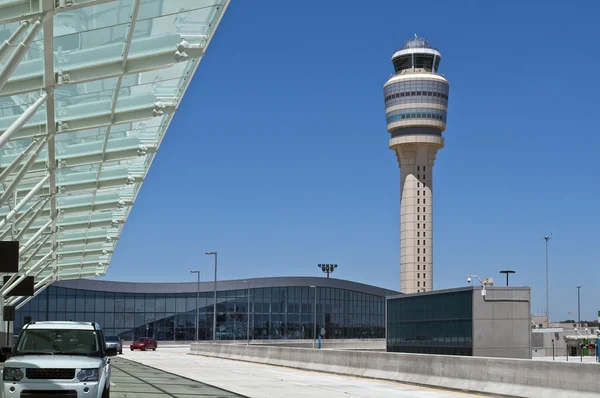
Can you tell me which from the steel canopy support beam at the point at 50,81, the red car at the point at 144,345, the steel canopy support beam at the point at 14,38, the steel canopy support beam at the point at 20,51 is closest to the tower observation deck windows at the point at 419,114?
the red car at the point at 144,345

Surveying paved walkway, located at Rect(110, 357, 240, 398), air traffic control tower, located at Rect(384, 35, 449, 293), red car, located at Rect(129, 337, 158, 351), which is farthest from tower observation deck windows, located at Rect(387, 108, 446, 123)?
paved walkway, located at Rect(110, 357, 240, 398)

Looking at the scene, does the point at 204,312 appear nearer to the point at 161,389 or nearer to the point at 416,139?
the point at 416,139

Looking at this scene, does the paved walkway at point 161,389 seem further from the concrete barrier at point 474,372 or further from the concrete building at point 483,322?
the concrete building at point 483,322

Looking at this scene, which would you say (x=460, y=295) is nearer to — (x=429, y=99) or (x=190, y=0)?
(x=190, y=0)

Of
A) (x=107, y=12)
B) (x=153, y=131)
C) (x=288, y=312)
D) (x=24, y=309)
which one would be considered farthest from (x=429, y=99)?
(x=107, y=12)

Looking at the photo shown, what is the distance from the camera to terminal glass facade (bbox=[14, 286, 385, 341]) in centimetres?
10400

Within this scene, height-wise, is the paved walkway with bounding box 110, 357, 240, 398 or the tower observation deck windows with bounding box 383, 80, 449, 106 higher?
the tower observation deck windows with bounding box 383, 80, 449, 106

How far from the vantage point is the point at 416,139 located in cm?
15938

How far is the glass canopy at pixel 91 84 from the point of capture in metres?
17.6

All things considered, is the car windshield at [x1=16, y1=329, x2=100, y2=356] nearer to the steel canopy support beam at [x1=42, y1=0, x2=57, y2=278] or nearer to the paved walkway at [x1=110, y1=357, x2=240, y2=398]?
the paved walkway at [x1=110, y1=357, x2=240, y2=398]

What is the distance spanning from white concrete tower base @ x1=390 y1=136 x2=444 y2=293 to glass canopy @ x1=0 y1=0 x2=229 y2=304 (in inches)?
5061

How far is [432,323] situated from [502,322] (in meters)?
8.57

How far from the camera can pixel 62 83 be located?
20625 mm

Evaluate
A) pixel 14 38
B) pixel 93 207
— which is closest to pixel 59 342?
pixel 14 38
